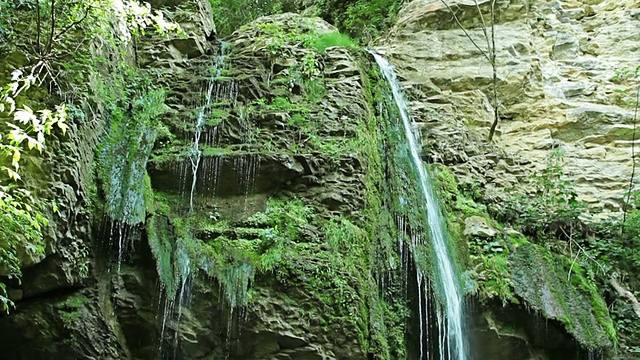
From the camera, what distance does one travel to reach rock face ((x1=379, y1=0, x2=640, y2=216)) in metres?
10.0

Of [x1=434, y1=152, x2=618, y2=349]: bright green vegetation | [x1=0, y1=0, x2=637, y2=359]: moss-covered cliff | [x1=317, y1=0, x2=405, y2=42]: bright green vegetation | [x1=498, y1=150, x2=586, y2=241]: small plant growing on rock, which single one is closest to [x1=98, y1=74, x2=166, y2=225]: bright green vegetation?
[x1=0, y1=0, x2=637, y2=359]: moss-covered cliff

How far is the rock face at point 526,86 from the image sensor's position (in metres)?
10.0

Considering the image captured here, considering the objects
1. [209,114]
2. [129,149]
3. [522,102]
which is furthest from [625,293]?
[129,149]

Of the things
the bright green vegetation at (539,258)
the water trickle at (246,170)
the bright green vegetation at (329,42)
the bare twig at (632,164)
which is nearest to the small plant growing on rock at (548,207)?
the bright green vegetation at (539,258)

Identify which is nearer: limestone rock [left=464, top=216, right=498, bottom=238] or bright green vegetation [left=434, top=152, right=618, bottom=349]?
bright green vegetation [left=434, top=152, right=618, bottom=349]

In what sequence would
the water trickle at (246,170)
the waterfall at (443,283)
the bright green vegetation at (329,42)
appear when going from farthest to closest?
the bright green vegetation at (329,42)
the water trickle at (246,170)
the waterfall at (443,283)

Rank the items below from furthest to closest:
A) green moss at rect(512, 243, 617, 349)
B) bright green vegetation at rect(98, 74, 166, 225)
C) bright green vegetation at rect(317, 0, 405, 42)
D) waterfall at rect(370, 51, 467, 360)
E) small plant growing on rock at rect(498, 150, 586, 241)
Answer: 1. bright green vegetation at rect(317, 0, 405, 42)
2. small plant growing on rock at rect(498, 150, 586, 241)
3. green moss at rect(512, 243, 617, 349)
4. waterfall at rect(370, 51, 467, 360)
5. bright green vegetation at rect(98, 74, 166, 225)

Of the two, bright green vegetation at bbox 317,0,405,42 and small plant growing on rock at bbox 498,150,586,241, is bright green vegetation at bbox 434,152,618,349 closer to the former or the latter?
small plant growing on rock at bbox 498,150,586,241

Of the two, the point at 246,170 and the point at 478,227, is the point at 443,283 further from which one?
the point at 246,170

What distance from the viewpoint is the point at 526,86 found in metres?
11.4

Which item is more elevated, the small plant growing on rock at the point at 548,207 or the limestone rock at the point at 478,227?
the small plant growing on rock at the point at 548,207

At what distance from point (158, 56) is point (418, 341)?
6.28m

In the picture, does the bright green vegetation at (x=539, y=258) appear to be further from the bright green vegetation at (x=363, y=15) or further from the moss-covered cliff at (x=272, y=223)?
the bright green vegetation at (x=363, y=15)

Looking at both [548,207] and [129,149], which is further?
[548,207]
